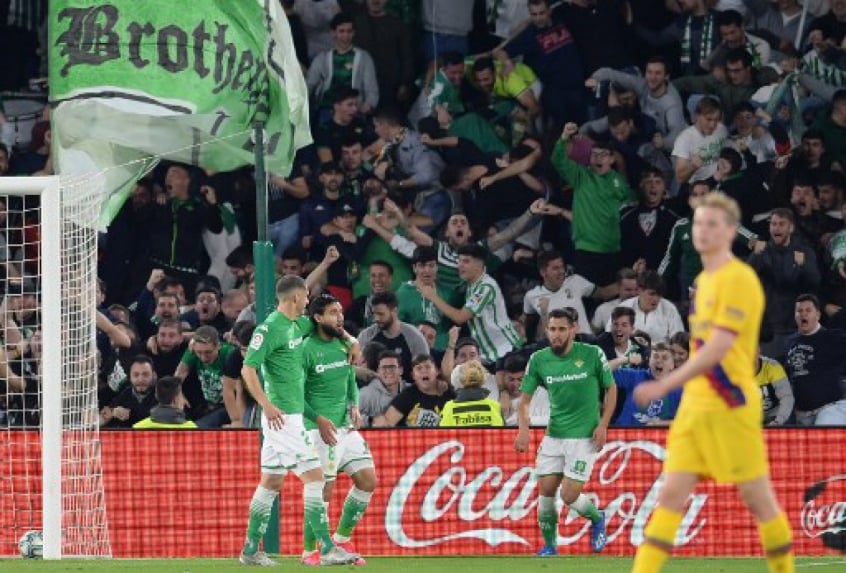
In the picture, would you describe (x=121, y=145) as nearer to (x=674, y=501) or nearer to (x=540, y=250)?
(x=540, y=250)

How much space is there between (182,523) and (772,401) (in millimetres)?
5439

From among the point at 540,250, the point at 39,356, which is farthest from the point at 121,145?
the point at 540,250

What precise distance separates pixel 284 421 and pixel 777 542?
519 centimetres

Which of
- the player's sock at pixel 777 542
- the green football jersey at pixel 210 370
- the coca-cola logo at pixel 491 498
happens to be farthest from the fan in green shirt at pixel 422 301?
the player's sock at pixel 777 542

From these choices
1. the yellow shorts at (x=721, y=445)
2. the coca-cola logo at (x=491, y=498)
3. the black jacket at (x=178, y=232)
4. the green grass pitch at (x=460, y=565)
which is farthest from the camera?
the black jacket at (x=178, y=232)

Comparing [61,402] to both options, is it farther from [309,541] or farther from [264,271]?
[309,541]

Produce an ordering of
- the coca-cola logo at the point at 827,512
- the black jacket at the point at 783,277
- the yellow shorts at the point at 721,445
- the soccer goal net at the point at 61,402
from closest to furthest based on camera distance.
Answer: the yellow shorts at the point at 721,445 < the soccer goal net at the point at 61,402 < the coca-cola logo at the point at 827,512 < the black jacket at the point at 783,277

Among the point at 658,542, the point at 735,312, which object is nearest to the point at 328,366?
the point at 658,542

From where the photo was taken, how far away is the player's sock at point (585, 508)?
1667 cm

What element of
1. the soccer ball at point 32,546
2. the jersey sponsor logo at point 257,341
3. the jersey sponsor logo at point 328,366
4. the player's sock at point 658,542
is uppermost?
the jersey sponsor logo at point 257,341

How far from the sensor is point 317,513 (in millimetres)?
14500

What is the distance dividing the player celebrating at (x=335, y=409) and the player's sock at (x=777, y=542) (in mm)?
5547

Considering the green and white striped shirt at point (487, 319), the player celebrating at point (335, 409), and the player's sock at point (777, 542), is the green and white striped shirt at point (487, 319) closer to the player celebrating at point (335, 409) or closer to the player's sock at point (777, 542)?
the player celebrating at point (335, 409)

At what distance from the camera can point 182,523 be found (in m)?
17.5
